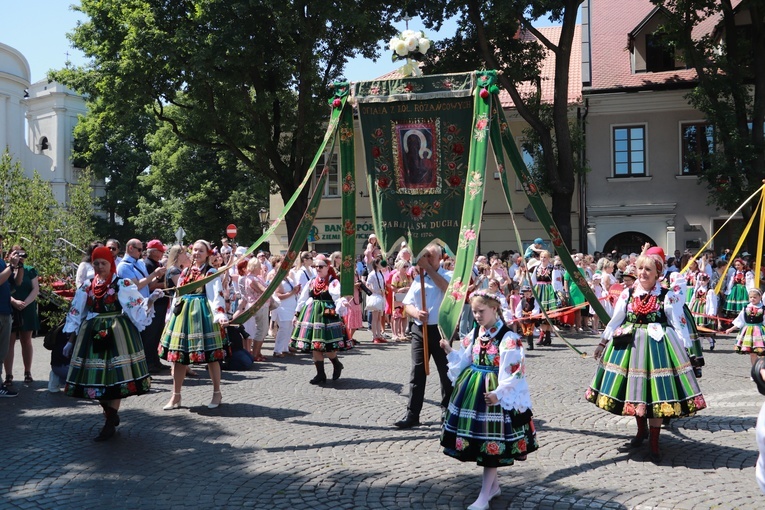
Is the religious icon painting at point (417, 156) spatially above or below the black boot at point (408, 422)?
above

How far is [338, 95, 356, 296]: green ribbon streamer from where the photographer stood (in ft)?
28.4

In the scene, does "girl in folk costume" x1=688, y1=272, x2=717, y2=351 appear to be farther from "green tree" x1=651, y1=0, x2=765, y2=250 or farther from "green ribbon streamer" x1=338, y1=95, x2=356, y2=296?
"green ribbon streamer" x1=338, y1=95, x2=356, y2=296

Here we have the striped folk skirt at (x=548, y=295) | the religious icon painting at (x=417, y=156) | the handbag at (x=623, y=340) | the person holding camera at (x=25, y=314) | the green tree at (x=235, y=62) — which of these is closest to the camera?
the handbag at (x=623, y=340)

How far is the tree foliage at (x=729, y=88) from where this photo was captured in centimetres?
2452

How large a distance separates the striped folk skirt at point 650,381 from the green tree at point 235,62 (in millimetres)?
17284

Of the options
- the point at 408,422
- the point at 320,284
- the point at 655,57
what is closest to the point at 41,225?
the point at 320,284

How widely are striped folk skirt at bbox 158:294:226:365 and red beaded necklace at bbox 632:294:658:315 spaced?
4614mm

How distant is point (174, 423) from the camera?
8.41 metres

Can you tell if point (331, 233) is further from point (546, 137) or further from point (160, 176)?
point (160, 176)

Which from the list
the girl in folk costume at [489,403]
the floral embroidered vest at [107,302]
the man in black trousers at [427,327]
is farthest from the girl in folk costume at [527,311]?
the girl in folk costume at [489,403]

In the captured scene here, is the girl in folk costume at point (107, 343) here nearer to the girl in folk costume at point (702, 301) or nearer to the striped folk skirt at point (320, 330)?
the striped folk skirt at point (320, 330)

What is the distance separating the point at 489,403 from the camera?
5.73 metres

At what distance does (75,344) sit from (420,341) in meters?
3.52

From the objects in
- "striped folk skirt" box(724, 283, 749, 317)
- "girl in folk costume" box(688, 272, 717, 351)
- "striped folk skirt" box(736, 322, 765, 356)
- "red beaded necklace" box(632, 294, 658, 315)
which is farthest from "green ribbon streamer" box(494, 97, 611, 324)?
"striped folk skirt" box(724, 283, 749, 317)
